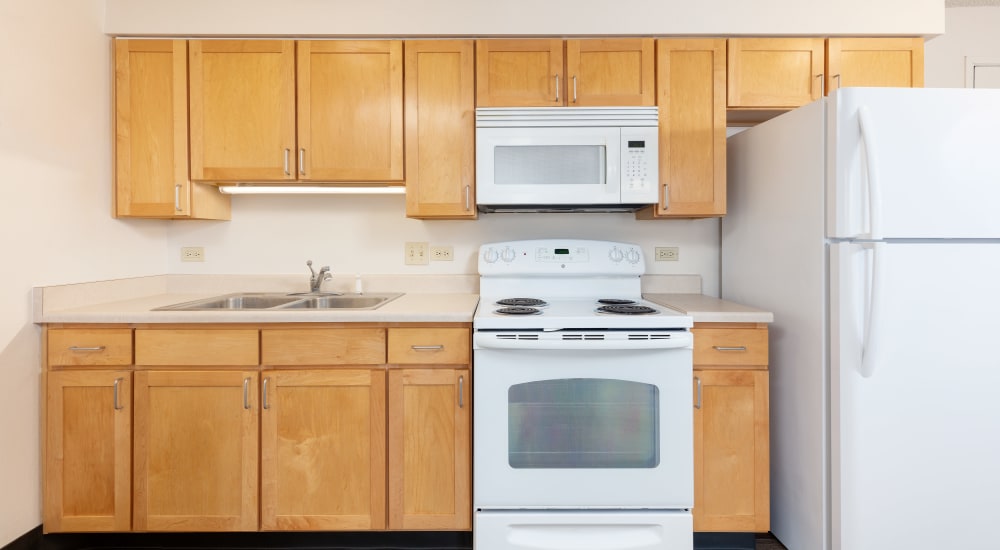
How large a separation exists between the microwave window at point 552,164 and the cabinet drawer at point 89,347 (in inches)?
58.6

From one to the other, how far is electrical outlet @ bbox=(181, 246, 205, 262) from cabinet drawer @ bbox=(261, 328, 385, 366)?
3.10 ft

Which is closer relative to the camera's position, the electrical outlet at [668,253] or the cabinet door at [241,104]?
the cabinet door at [241,104]

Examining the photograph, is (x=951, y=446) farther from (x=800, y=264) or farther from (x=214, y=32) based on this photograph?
(x=214, y=32)

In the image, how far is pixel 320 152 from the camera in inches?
92.1

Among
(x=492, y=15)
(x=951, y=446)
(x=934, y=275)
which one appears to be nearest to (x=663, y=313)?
(x=934, y=275)

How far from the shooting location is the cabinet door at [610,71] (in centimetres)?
233

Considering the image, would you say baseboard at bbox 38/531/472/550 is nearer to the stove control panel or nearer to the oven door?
the oven door

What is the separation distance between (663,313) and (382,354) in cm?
102

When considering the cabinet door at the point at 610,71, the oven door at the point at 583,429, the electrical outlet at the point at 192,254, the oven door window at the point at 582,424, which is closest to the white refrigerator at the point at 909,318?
the oven door at the point at 583,429

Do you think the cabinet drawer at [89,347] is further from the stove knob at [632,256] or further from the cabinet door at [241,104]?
the stove knob at [632,256]

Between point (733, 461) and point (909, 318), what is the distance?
74 centimetres

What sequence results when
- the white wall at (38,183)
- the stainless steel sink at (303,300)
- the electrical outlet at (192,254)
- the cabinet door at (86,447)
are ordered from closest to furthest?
the white wall at (38,183) → the cabinet door at (86,447) → the stainless steel sink at (303,300) → the electrical outlet at (192,254)

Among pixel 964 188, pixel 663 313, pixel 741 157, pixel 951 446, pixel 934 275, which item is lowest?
pixel 951 446

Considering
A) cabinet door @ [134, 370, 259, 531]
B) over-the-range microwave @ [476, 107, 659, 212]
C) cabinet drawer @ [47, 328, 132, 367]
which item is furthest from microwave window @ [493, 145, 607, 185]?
cabinet drawer @ [47, 328, 132, 367]
